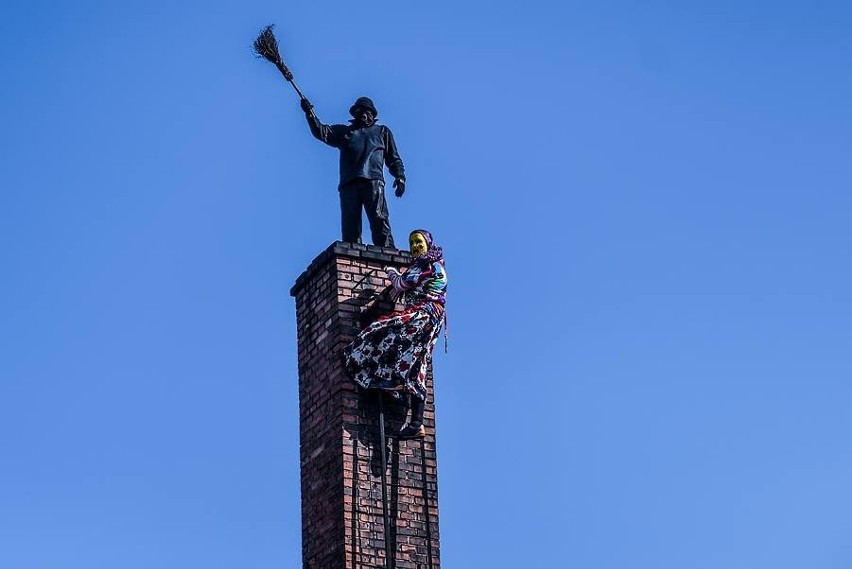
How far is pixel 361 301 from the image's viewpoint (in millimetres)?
18688

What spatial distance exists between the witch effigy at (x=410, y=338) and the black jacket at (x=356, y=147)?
45.6 inches

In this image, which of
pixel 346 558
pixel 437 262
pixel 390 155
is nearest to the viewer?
pixel 346 558

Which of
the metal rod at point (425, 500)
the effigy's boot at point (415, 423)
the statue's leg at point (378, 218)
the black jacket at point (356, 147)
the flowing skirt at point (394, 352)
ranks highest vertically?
the black jacket at point (356, 147)

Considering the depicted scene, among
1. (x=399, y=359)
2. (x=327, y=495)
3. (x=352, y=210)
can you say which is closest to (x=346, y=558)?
(x=327, y=495)

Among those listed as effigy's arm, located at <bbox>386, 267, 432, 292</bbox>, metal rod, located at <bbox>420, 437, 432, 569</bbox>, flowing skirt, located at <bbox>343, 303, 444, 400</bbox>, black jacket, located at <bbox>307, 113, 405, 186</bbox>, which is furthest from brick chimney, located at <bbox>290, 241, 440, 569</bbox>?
black jacket, located at <bbox>307, 113, 405, 186</bbox>

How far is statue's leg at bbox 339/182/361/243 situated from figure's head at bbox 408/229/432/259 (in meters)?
0.71

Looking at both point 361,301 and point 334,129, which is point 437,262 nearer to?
point 361,301

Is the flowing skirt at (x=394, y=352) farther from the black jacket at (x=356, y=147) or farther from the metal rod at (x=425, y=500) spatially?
Result: the black jacket at (x=356, y=147)

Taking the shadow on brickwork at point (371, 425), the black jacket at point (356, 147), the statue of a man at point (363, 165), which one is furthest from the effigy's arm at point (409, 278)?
the black jacket at point (356, 147)

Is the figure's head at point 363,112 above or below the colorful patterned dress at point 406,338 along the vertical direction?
above

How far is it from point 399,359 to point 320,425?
1.02 meters

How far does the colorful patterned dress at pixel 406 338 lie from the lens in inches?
719

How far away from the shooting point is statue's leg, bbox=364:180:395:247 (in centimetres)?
1938

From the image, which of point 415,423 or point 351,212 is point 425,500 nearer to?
point 415,423
